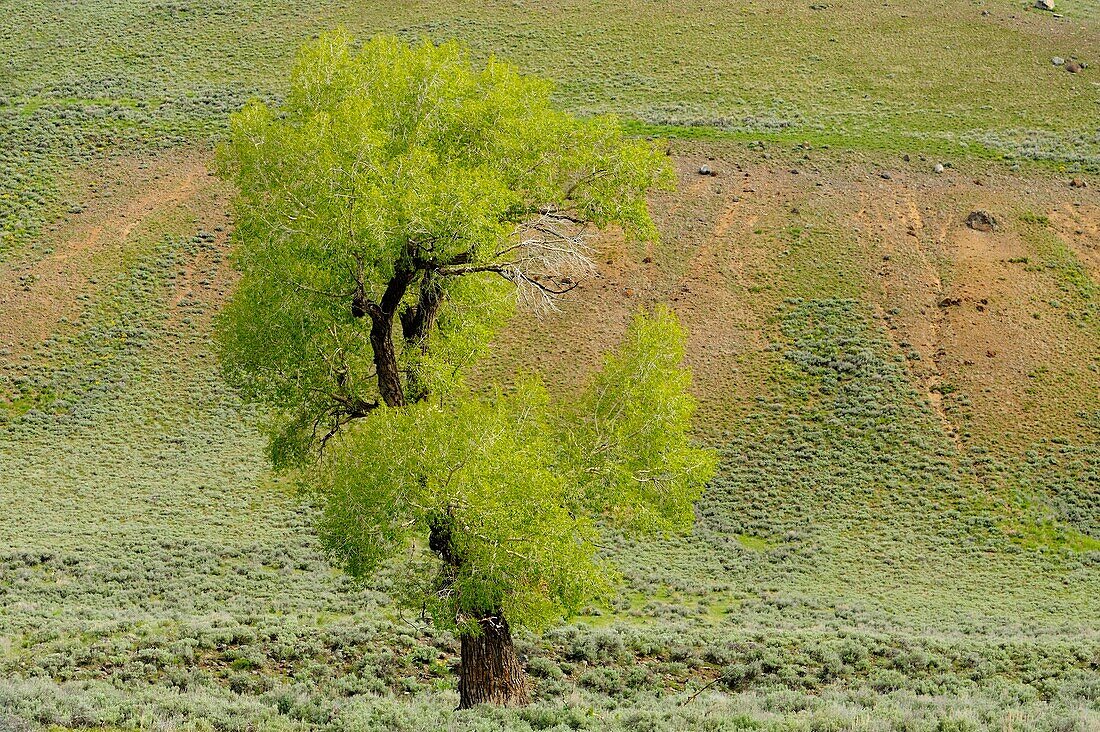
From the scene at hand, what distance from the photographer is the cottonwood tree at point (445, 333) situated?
46.4 ft

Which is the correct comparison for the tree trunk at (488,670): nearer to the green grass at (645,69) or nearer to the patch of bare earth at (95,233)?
the patch of bare earth at (95,233)

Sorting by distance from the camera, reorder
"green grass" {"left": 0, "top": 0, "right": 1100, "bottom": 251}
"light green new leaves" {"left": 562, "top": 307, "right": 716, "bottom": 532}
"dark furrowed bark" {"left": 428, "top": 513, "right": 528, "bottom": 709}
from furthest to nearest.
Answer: "green grass" {"left": 0, "top": 0, "right": 1100, "bottom": 251}, "light green new leaves" {"left": 562, "top": 307, "right": 716, "bottom": 532}, "dark furrowed bark" {"left": 428, "top": 513, "right": 528, "bottom": 709}

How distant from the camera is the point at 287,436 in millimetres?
17188

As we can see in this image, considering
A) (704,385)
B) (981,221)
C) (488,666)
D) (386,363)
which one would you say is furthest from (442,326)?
(981,221)

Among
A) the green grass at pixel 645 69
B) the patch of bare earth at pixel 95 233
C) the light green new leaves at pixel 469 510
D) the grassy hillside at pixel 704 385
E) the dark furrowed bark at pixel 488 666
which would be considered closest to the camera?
the light green new leaves at pixel 469 510

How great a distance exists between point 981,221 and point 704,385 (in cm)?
1533

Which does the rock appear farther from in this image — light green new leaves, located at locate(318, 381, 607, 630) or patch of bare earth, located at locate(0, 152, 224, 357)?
light green new leaves, located at locate(318, 381, 607, 630)

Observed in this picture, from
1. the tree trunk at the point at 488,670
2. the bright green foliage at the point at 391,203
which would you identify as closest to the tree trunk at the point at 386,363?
the bright green foliage at the point at 391,203

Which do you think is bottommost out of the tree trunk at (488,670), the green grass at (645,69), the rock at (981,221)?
the rock at (981,221)

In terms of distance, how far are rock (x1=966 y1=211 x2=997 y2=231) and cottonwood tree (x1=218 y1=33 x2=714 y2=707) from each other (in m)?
29.8

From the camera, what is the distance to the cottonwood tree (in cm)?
1415

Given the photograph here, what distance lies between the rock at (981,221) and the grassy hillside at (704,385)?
704mm

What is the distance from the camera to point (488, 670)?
15477 mm

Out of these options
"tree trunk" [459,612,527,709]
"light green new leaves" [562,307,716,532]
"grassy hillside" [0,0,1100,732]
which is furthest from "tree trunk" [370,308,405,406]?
"grassy hillside" [0,0,1100,732]
